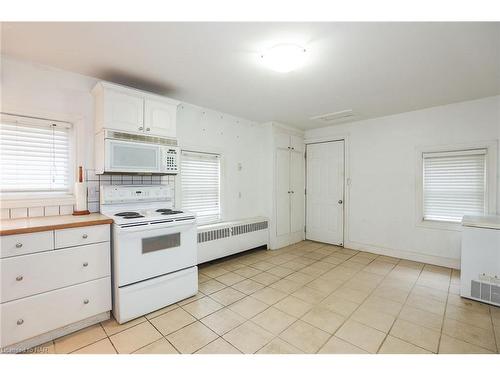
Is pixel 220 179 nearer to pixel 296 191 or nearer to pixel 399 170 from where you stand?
pixel 296 191

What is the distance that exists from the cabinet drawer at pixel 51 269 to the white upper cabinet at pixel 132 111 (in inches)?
49.9

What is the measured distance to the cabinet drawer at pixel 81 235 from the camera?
1.93m

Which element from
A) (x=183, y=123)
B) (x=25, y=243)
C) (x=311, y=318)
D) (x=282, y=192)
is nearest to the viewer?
(x=25, y=243)

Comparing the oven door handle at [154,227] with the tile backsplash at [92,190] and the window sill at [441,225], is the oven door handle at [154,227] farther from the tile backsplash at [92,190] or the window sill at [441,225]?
the window sill at [441,225]

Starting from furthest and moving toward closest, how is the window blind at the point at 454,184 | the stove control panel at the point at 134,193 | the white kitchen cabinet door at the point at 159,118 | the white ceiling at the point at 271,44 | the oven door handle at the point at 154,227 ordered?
the window blind at the point at 454,184 < the white kitchen cabinet door at the point at 159,118 < the stove control panel at the point at 134,193 < the oven door handle at the point at 154,227 < the white ceiling at the point at 271,44

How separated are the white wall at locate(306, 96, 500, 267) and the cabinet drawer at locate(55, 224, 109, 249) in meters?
4.06

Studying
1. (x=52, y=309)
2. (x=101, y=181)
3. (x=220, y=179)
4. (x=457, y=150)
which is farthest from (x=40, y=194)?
(x=457, y=150)

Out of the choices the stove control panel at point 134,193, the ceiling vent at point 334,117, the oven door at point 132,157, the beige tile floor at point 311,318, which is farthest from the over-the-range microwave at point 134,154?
the ceiling vent at point 334,117

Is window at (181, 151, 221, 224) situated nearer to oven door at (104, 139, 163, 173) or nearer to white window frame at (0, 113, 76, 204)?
oven door at (104, 139, 163, 173)

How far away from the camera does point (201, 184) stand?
3732 millimetres

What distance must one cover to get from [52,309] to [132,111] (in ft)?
6.47
